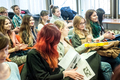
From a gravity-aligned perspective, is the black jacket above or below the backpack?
below

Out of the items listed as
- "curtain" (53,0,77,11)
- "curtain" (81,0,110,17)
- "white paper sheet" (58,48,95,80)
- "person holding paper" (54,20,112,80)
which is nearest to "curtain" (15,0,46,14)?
"curtain" (53,0,77,11)

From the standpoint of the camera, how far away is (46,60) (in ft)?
4.75

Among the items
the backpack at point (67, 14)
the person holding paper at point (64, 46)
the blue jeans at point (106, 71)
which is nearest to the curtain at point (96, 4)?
the backpack at point (67, 14)

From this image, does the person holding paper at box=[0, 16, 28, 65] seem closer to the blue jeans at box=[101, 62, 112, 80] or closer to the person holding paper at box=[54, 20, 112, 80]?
the person holding paper at box=[54, 20, 112, 80]

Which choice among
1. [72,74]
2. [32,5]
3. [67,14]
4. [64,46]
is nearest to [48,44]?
[72,74]

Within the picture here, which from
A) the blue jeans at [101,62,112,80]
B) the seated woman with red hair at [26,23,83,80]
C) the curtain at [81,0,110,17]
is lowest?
the blue jeans at [101,62,112,80]

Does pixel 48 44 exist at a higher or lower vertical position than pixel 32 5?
lower

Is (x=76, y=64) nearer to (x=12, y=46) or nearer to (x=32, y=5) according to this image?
(x=12, y=46)

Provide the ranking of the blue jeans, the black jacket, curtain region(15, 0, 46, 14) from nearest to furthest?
1. the black jacket
2. the blue jeans
3. curtain region(15, 0, 46, 14)

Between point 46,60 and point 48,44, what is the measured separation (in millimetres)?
136

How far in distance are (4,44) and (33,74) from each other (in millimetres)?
379

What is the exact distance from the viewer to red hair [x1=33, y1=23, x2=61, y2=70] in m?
1.44

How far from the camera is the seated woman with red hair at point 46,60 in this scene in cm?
140

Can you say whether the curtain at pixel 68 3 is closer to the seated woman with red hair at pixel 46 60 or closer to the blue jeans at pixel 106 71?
the blue jeans at pixel 106 71
